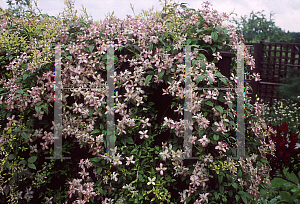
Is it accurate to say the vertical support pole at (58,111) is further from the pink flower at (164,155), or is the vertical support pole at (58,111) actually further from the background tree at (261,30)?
the background tree at (261,30)

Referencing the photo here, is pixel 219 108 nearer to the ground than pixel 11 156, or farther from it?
farther from it

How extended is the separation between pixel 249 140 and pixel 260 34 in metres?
19.8

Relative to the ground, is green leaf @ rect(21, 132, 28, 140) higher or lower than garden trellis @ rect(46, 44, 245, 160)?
lower

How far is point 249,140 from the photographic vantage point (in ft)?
8.09

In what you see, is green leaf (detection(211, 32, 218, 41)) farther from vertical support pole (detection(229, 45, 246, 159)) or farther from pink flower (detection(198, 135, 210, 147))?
pink flower (detection(198, 135, 210, 147))

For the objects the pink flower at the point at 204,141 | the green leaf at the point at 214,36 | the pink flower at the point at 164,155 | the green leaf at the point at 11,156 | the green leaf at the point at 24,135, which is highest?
the green leaf at the point at 214,36

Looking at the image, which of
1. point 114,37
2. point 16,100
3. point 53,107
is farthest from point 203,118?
point 16,100

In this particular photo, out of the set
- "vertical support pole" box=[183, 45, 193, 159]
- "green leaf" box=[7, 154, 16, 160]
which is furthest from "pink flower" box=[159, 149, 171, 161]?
"green leaf" box=[7, 154, 16, 160]

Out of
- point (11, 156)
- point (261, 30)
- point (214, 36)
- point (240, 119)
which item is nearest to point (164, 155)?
point (240, 119)

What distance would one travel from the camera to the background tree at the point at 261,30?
19312 mm

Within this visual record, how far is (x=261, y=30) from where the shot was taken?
20.0 meters

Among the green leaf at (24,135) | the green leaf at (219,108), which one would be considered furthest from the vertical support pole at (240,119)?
the green leaf at (24,135)

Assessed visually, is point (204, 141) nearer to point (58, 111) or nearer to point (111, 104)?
point (111, 104)

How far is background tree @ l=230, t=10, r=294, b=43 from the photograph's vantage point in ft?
63.4
